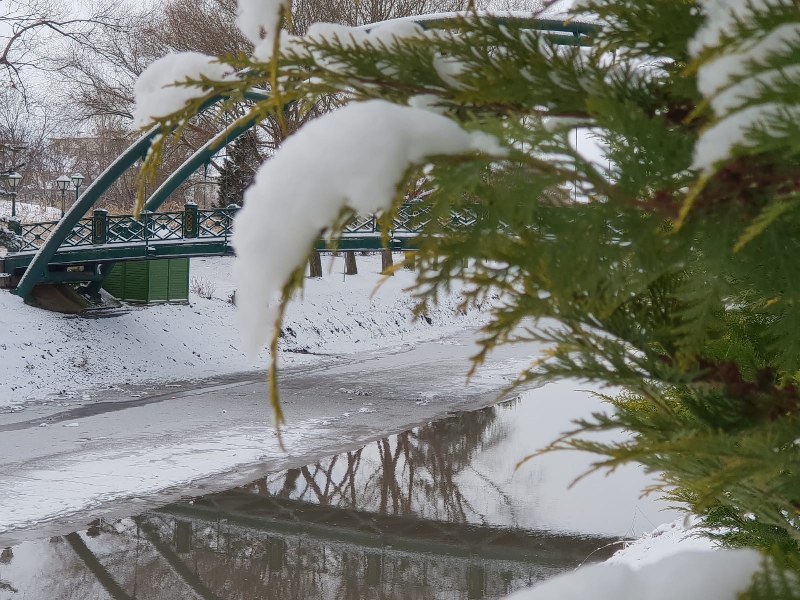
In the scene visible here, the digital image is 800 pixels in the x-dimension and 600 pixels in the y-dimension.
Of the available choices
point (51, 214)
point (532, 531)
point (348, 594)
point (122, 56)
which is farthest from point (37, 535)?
point (51, 214)

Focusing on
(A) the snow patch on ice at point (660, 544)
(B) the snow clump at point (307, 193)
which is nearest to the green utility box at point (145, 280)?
(A) the snow patch on ice at point (660, 544)

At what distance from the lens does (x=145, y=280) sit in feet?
82.8

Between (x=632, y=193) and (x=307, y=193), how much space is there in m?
0.48

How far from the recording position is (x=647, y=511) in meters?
10.6

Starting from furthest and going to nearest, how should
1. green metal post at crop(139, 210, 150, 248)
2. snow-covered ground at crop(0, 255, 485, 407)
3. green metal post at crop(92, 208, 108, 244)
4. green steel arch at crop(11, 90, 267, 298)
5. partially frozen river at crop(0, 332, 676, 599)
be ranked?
1. green metal post at crop(92, 208, 108, 244)
2. green metal post at crop(139, 210, 150, 248)
3. green steel arch at crop(11, 90, 267, 298)
4. snow-covered ground at crop(0, 255, 485, 407)
5. partially frozen river at crop(0, 332, 676, 599)

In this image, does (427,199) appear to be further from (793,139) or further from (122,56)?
(122,56)

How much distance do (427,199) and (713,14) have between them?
0.49 metres

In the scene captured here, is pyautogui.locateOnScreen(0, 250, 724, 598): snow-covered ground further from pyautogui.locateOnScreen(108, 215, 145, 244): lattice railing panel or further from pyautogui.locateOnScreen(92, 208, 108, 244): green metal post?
pyautogui.locateOnScreen(92, 208, 108, 244): green metal post

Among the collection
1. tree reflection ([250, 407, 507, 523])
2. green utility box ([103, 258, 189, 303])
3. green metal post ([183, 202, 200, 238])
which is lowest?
tree reflection ([250, 407, 507, 523])

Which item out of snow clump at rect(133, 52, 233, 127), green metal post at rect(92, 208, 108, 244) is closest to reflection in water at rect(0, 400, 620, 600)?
snow clump at rect(133, 52, 233, 127)

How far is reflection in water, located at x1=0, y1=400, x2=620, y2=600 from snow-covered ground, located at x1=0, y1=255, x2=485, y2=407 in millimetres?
3489

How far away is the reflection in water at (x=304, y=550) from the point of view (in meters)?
8.30

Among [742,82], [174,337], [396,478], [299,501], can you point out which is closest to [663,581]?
[742,82]

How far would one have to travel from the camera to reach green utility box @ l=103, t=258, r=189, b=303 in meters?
25.2
